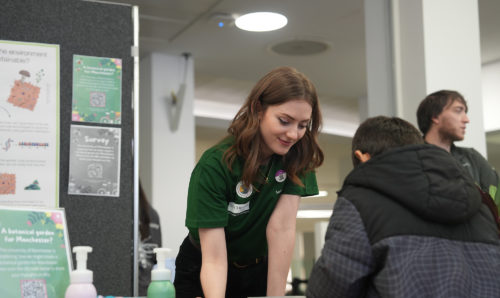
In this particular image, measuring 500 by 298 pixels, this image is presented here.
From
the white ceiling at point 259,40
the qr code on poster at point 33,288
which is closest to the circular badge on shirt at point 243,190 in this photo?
the qr code on poster at point 33,288

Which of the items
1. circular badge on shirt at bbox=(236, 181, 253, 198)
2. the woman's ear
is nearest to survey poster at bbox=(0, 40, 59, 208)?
circular badge on shirt at bbox=(236, 181, 253, 198)

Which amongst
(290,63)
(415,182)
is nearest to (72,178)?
(415,182)

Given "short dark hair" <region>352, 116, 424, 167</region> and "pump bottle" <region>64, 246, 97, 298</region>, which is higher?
"short dark hair" <region>352, 116, 424, 167</region>

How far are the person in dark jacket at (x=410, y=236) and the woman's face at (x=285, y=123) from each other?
0.28 meters

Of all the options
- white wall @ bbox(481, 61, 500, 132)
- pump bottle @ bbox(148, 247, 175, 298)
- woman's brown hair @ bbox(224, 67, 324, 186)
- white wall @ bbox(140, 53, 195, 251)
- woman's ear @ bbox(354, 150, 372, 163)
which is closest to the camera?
pump bottle @ bbox(148, 247, 175, 298)

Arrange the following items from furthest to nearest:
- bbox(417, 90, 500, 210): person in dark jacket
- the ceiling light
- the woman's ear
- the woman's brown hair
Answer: the ceiling light < bbox(417, 90, 500, 210): person in dark jacket < the woman's brown hair < the woman's ear

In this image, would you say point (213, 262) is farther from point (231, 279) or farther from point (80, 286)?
point (80, 286)

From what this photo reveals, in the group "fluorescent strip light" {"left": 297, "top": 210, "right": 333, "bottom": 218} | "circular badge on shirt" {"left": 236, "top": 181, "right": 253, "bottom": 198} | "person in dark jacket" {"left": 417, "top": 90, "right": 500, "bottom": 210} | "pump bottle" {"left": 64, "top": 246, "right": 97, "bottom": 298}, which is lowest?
"fluorescent strip light" {"left": 297, "top": 210, "right": 333, "bottom": 218}

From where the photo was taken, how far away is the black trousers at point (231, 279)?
1.61m

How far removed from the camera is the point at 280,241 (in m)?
1.57

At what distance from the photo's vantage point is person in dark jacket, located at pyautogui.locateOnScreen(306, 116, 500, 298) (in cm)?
112

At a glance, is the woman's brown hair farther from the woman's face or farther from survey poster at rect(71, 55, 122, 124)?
survey poster at rect(71, 55, 122, 124)

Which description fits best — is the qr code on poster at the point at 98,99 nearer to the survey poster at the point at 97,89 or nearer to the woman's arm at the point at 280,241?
the survey poster at the point at 97,89

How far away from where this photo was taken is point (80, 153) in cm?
192
